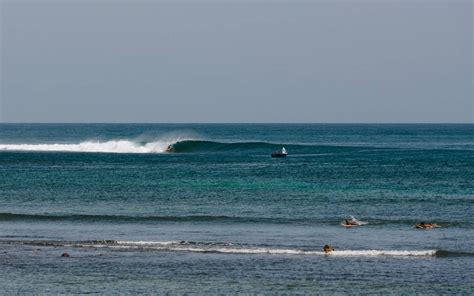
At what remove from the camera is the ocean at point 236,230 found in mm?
30688

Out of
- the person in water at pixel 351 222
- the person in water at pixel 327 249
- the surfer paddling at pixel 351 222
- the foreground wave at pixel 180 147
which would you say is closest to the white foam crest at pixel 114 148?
the foreground wave at pixel 180 147

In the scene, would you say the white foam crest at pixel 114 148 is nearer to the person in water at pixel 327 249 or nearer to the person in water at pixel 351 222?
the person in water at pixel 351 222

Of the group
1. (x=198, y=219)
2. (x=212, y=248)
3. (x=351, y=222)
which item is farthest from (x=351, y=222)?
(x=212, y=248)

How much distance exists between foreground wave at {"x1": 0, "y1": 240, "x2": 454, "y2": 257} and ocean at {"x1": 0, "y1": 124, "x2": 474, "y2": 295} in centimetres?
8

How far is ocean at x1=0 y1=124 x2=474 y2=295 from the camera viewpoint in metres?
30.7

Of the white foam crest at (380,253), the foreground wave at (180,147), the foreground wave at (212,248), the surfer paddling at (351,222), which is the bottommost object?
the white foam crest at (380,253)

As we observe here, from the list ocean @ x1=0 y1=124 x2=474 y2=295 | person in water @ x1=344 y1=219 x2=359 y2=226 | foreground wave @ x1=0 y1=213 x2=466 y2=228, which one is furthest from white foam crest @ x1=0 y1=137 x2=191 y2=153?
person in water @ x1=344 y1=219 x2=359 y2=226

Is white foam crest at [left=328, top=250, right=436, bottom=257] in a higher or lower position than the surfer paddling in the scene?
lower

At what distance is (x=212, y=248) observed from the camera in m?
37.5

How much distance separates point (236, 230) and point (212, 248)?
18.1 feet

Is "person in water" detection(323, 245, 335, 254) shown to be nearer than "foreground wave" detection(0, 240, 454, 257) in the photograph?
No

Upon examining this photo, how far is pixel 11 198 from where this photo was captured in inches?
2226

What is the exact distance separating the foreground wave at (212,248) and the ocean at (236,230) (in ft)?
0.25

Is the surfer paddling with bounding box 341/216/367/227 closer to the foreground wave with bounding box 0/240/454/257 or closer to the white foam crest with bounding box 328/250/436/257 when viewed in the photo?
the foreground wave with bounding box 0/240/454/257
